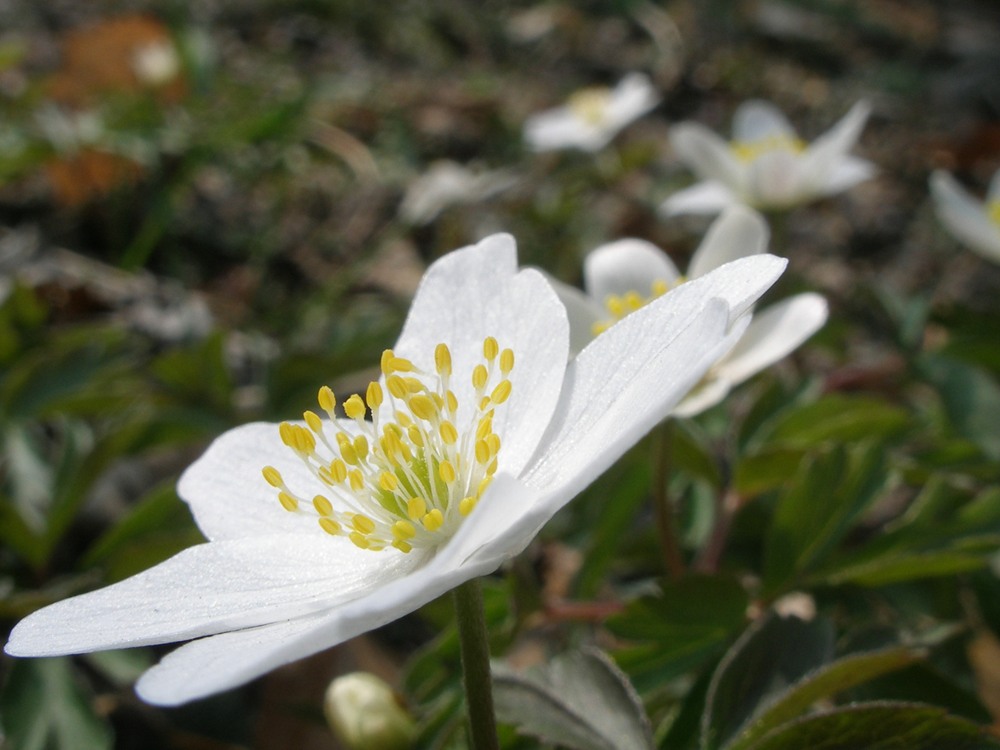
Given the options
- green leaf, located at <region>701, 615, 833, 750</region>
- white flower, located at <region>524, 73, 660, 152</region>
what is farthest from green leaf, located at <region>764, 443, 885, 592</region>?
white flower, located at <region>524, 73, 660, 152</region>

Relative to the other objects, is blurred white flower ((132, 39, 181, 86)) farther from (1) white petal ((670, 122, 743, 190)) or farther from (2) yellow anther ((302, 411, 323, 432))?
(2) yellow anther ((302, 411, 323, 432))

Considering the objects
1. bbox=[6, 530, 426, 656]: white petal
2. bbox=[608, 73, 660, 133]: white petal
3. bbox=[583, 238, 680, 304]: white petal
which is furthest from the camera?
bbox=[608, 73, 660, 133]: white petal

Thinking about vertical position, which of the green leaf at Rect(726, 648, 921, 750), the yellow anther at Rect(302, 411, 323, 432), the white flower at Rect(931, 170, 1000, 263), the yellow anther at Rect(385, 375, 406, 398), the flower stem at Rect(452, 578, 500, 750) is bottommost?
the white flower at Rect(931, 170, 1000, 263)

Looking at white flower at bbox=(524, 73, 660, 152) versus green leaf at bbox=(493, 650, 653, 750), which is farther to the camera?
white flower at bbox=(524, 73, 660, 152)

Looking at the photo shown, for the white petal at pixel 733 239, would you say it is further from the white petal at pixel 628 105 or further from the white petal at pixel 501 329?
the white petal at pixel 628 105

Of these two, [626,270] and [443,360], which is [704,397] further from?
[443,360]
